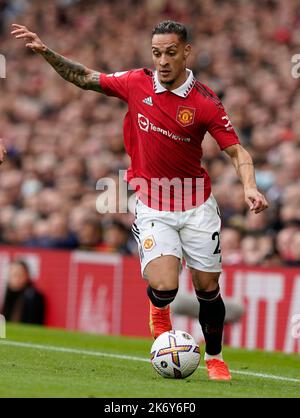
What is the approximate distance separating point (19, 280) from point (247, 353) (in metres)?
4.68

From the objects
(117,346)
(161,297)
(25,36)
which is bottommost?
(117,346)

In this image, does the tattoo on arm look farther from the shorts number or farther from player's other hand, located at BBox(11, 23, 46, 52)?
the shorts number

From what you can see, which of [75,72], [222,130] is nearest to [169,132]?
[222,130]

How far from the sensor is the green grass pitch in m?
7.46

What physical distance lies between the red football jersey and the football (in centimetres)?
105

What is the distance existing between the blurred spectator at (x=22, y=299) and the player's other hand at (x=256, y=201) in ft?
27.5

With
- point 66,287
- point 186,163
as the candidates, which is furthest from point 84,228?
point 186,163

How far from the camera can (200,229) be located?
29.0 ft

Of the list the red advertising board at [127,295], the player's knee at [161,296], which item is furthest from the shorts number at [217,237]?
the red advertising board at [127,295]

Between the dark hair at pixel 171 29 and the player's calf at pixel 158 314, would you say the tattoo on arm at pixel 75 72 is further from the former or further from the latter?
the player's calf at pixel 158 314

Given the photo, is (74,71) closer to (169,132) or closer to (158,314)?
(169,132)

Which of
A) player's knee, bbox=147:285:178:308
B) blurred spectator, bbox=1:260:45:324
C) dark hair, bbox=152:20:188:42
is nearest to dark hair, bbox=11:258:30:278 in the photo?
blurred spectator, bbox=1:260:45:324

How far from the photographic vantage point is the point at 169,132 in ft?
29.0

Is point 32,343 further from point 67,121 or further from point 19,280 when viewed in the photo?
point 67,121
